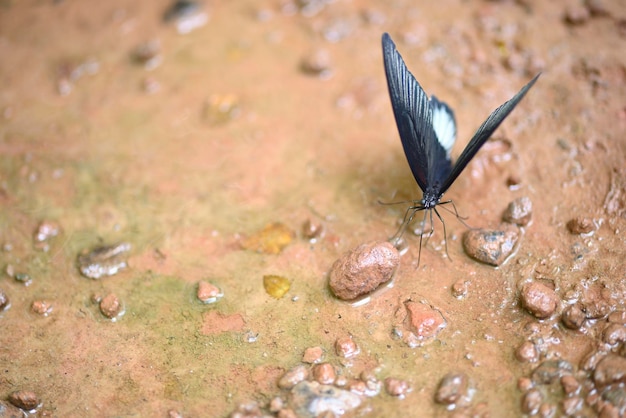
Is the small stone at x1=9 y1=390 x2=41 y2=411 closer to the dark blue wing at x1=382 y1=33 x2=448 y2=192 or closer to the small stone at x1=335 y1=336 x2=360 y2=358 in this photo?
the small stone at x1=335 y1=336 x2=360 y2=358

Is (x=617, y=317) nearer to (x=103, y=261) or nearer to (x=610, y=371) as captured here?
(x=610, y=371)

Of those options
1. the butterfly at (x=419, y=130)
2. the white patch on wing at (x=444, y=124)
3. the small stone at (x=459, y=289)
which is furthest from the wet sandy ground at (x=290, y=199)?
the butterfly at (x=419, y=130)

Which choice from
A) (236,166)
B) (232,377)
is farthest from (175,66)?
(232,377)

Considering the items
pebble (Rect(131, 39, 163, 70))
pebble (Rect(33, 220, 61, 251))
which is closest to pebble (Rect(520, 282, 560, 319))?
pebble (Rect(33, 220, 61, 251))

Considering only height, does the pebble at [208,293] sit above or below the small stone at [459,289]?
below

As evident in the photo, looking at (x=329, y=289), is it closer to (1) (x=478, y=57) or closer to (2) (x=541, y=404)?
(2) (x=541, y=404)

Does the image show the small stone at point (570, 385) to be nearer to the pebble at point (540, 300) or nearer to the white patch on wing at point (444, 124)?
the pebble at point (540, 300)
